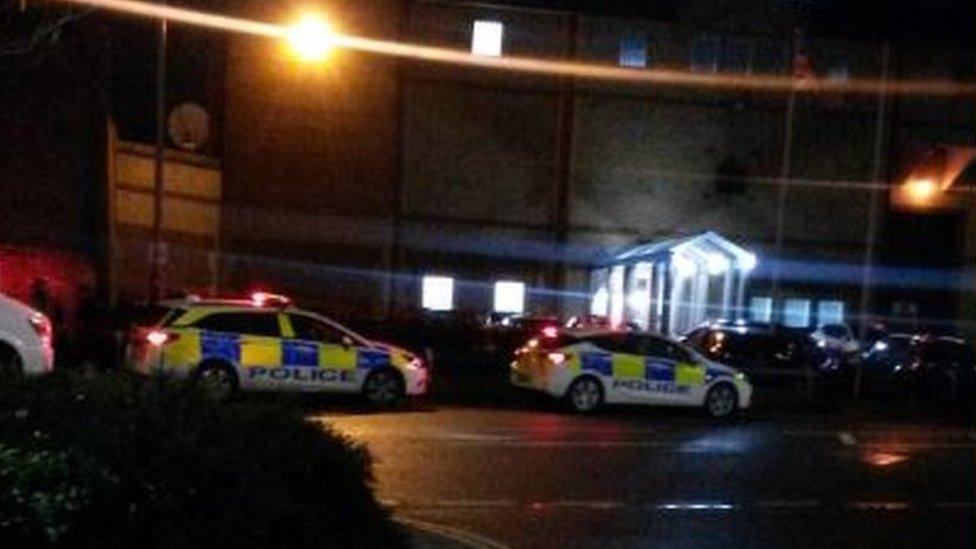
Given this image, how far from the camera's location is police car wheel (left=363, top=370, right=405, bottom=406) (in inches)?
828

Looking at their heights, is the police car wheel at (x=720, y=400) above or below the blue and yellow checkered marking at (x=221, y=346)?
below

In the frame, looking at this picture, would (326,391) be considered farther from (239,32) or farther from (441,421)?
(239,32)

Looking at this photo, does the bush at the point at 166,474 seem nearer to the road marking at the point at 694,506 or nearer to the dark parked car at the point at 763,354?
the road marking at the point at 694,506

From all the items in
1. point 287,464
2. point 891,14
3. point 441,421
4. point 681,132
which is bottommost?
point 441,421

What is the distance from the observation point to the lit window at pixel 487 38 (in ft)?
122

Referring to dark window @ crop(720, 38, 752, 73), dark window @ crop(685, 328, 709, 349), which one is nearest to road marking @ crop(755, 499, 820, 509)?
dark window @ crop(685, 328, 709, 349)

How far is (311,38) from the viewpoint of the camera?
33594mm

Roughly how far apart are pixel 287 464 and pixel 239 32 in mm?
29443

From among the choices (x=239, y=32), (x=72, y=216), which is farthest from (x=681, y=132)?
(x=72, y=216)

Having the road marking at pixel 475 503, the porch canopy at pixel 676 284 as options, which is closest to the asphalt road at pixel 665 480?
the road marking at pixel 475 503

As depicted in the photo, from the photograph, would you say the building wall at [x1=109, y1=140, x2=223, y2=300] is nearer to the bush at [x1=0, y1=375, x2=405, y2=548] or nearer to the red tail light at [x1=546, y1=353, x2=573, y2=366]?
the red tail light at [x1=546, y1=353, x2=573, y2=366]

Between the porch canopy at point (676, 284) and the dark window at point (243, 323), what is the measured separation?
16679 millimetres

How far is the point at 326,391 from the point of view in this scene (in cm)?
2091

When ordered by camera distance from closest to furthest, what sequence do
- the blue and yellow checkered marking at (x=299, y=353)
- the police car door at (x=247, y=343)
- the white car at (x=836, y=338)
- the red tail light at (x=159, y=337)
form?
1. the red tail light at (x=159, y=337)
2. the police car door at (x=247, y=343)
3. the blue and yellow checkered marking at (x=299, y=353)
4. the white car at (x=836, y=338)
